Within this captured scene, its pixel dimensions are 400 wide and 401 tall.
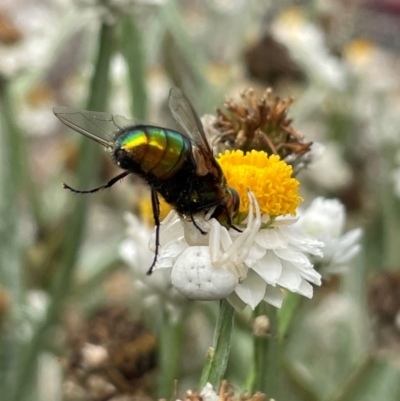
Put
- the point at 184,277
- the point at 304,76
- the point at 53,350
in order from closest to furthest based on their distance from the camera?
1. the point at 184,277
2. the point at 53,350
3. the point at 304,76

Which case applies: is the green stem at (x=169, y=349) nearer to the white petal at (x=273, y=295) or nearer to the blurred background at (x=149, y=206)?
the blurred background at (x=149, y=206)

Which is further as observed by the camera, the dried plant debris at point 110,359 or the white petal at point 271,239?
the dried plant debris at point 110,359

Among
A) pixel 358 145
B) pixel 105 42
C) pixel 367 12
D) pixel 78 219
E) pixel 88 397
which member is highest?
pixel 367 12

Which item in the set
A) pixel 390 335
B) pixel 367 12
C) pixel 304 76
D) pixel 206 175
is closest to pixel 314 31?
pixel 304 76

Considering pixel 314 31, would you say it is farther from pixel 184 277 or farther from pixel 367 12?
pixel 184 277

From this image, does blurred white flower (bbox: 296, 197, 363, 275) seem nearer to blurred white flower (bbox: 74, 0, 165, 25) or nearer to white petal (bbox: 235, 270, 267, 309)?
white petal (bbox: 235, 270, 267, 309)

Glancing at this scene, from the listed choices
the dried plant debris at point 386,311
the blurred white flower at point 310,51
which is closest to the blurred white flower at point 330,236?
the dried plant debris at point 386,311
